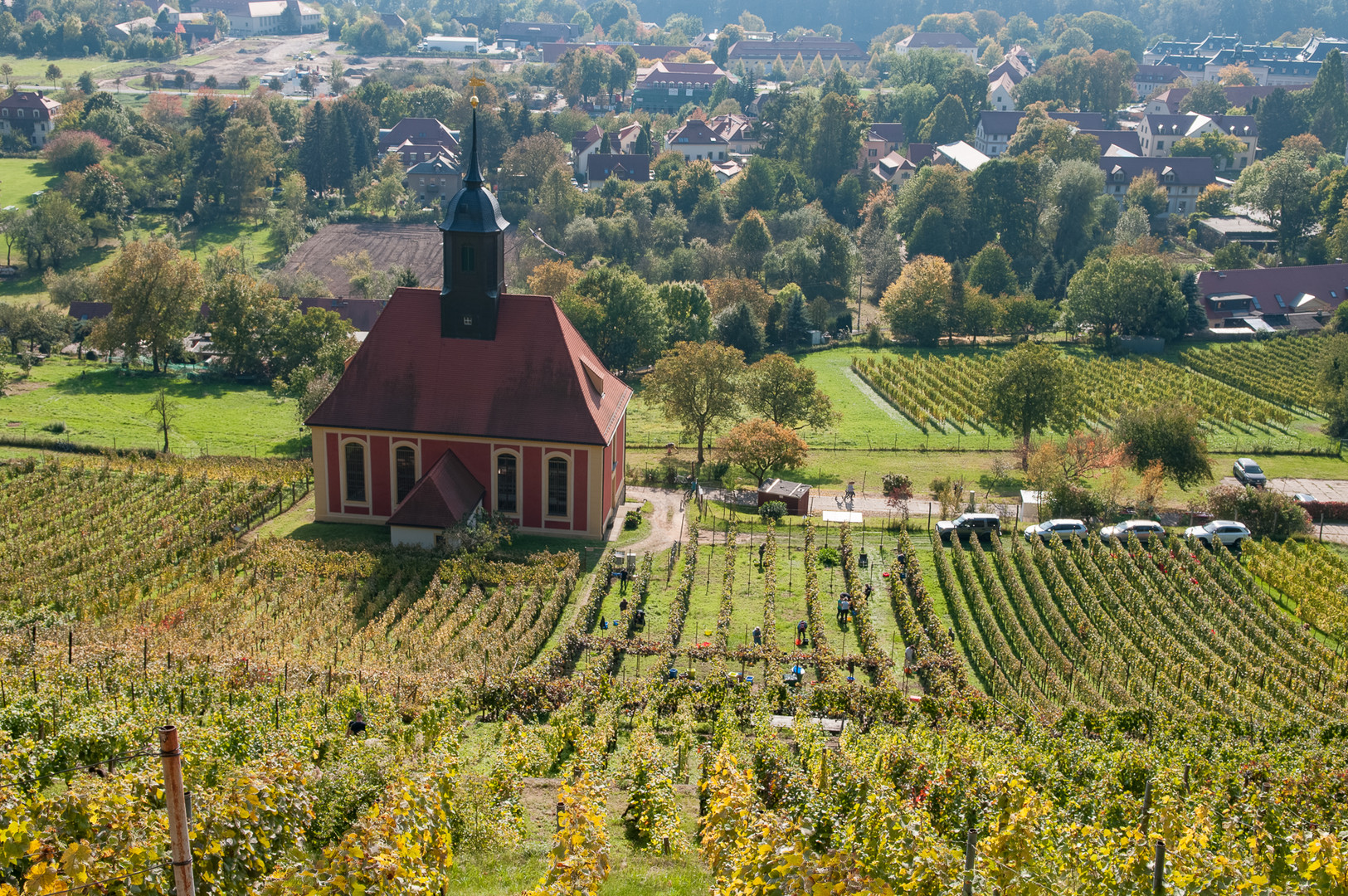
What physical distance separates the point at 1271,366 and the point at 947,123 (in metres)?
74.9

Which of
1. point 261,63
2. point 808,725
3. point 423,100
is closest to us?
point 808,725

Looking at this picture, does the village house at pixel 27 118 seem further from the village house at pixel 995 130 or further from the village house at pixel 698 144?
the village house at pixel 995 130

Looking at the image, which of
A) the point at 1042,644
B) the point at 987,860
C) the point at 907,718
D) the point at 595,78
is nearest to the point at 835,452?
the point at 1042,644

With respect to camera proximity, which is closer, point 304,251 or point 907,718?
point 907,718

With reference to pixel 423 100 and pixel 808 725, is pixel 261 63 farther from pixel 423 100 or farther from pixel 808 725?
pixel 808 725

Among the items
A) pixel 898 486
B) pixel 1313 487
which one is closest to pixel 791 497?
pixel 898 486

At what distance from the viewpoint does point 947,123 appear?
138875mm

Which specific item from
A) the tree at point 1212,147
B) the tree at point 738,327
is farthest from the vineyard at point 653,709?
the tree at point 1212,147

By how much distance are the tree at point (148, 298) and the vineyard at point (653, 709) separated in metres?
20.1

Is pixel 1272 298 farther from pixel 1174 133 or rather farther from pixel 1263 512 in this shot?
pixel 1174 133

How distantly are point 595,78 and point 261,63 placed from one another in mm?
60794

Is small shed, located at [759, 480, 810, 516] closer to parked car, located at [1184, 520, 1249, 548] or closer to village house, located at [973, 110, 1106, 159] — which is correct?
parked car, located at [1184, 520, 1249, 548]

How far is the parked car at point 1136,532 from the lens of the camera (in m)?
42.8

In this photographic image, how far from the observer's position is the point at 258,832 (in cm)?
1565
